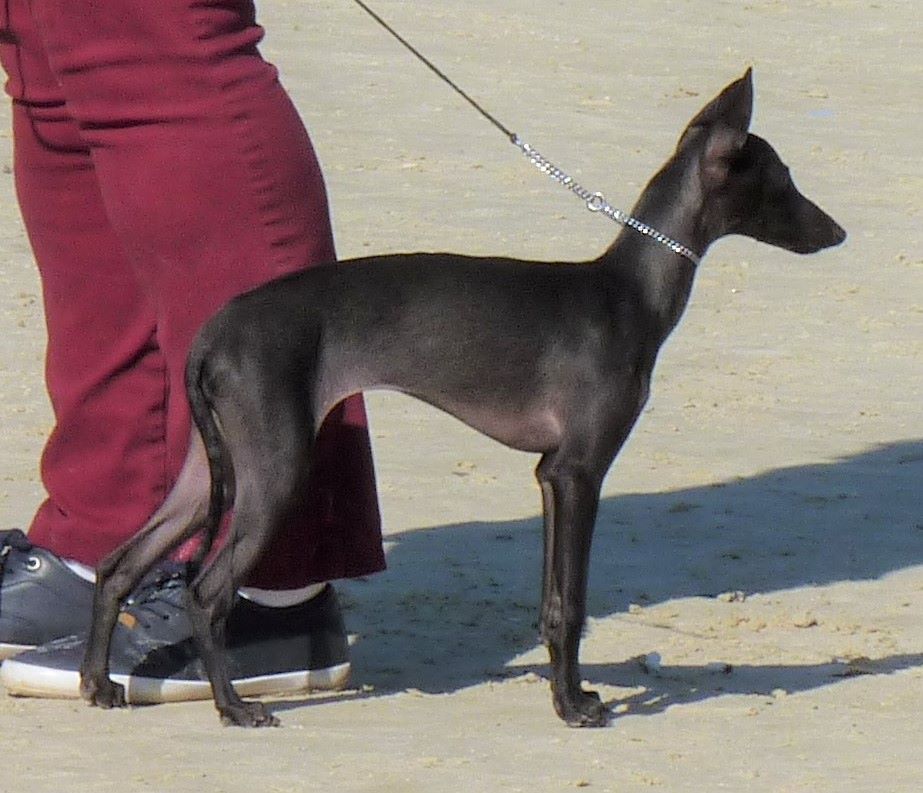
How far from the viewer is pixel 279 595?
14.2ft

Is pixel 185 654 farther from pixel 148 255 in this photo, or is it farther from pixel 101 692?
pixel 148 255

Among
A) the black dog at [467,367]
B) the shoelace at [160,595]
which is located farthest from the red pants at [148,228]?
the black dog at [467,367]

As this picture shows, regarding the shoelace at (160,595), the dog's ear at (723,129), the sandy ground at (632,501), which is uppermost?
the dog's ear at (723,129)

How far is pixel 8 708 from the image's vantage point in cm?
418

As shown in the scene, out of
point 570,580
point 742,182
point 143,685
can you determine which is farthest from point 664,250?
point 143,685

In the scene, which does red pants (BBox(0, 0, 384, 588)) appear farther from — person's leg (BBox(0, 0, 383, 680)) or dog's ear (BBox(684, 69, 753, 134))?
dog's ear (BBox(684, 69, 753, 134))

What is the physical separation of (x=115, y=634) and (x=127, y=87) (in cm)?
92

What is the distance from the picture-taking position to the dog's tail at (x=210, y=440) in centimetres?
394

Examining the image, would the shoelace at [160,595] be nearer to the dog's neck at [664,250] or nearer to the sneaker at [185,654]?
the sneaker at [185,654]

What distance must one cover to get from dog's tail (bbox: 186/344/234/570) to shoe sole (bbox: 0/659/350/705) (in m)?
0.37

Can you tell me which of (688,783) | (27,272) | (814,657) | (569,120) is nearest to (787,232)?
(814,657)

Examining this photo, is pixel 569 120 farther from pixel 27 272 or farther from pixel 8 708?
pixel 8 708

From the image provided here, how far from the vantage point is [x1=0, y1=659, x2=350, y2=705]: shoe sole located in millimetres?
4223

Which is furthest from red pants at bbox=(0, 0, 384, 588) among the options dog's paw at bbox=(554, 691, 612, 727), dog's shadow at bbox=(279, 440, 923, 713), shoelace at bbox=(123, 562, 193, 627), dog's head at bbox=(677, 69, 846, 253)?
dog's head at bbox=(677, 69, 846, 253)
